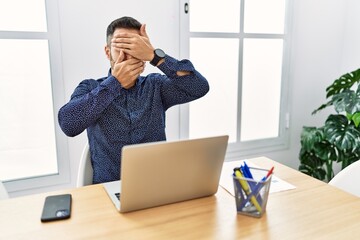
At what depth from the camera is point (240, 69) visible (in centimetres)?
248

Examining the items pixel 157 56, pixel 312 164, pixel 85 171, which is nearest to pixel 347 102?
pixel 312 164

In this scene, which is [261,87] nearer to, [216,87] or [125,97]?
[216,87]

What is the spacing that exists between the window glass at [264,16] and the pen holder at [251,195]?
71.1 inches

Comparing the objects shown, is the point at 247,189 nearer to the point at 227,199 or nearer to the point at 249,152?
the point at 227,199

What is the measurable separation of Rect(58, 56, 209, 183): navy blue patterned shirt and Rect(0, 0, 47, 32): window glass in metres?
0.70

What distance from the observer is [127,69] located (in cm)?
120

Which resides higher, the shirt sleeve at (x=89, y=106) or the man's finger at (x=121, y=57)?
the man's finger at (x=121, y=57)

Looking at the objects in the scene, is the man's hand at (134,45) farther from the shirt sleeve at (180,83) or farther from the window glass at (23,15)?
the window glass at (23,15)

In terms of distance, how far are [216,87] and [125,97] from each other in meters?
1.16

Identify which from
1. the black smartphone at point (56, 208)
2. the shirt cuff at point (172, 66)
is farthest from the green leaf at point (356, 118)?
the black smartphone at point (56, 208)

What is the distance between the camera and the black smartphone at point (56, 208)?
879 millimetres

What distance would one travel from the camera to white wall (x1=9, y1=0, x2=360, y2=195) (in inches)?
73.9

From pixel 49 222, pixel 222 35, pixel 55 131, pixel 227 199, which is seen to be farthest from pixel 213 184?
pixel 222 35

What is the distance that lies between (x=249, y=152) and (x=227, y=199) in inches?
65.7
